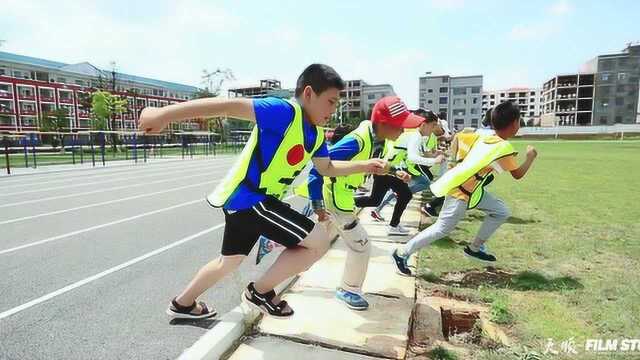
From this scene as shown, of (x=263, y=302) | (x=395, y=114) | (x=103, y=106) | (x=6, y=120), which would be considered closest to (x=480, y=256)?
(x=395, y=114)

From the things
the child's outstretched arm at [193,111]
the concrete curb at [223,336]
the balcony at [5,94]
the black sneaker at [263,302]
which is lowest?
the concrete curb at [223,336]

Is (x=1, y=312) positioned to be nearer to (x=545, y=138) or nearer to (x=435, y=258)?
(x=435, y=258)

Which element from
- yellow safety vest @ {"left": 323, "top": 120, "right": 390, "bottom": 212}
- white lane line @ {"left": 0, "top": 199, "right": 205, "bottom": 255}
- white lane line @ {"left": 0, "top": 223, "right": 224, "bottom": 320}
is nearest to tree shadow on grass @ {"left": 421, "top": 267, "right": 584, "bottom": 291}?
yellow safety vest @ {"left": 323, "top": 120, "right": 390, "bottom": 212}

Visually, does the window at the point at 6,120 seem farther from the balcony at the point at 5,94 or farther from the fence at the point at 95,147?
the fence at the point at 95,147

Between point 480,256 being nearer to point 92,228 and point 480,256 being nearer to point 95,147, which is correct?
point 92,228

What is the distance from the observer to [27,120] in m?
59.8

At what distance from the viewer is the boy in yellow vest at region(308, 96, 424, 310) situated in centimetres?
320

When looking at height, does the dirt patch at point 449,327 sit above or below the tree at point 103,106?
below

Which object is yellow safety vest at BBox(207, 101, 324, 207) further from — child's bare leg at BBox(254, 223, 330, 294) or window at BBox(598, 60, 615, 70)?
window at BBox(598, 60, 615, 70)

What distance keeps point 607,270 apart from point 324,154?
3.31 meters

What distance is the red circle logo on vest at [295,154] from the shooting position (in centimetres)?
254

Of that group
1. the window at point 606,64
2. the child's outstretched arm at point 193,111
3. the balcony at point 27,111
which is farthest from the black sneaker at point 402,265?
the window at point 606,64

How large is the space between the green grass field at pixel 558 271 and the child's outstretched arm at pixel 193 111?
2103 mm

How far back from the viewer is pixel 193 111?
228cm
